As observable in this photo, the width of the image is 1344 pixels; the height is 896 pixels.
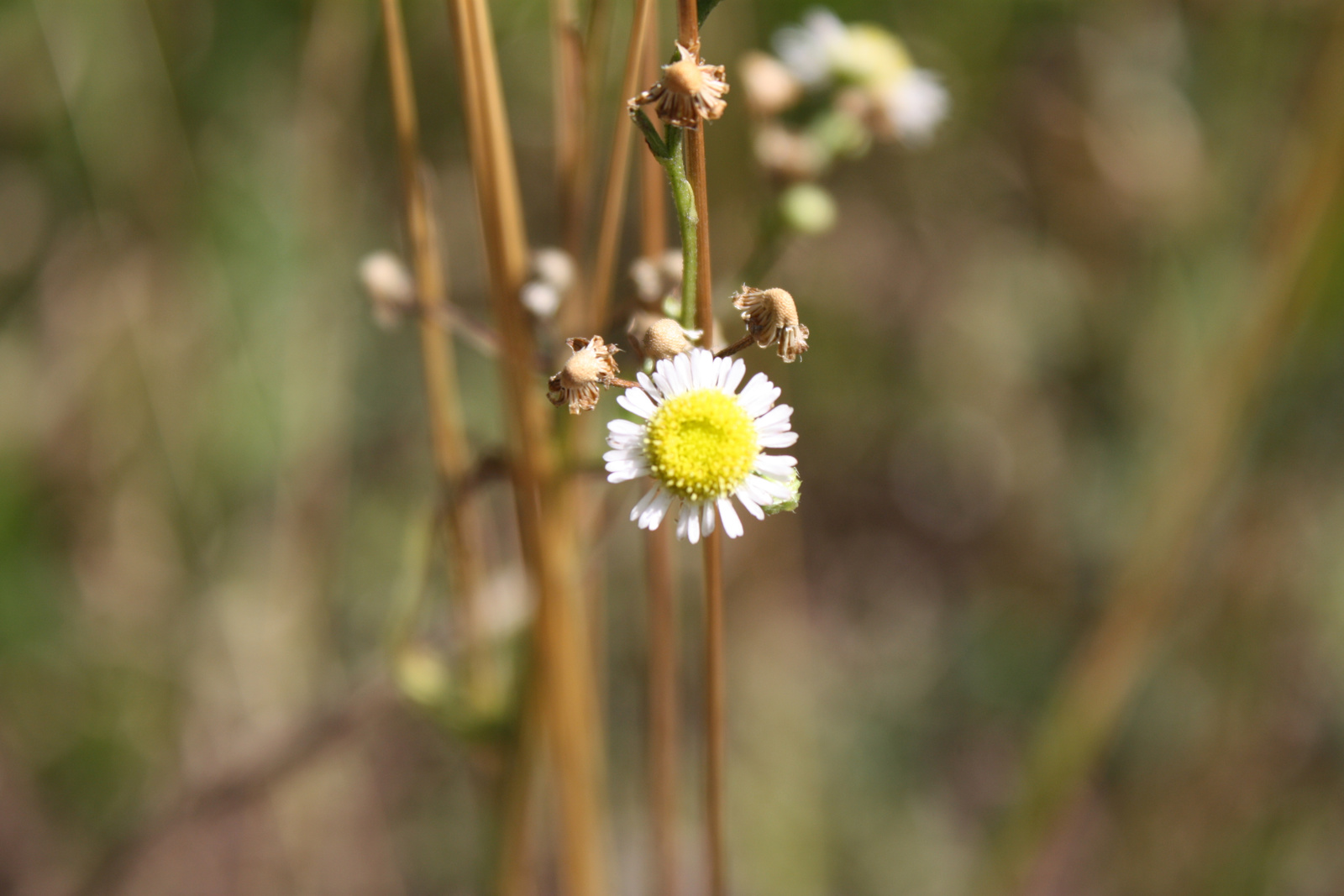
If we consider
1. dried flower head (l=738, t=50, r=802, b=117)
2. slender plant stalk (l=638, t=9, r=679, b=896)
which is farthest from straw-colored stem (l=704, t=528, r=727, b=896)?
dried flower head (l=738, t=50, r=802, b=117)

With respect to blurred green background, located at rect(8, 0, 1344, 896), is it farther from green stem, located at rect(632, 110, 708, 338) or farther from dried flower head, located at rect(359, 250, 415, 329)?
green stem, located at rect(632, 110, 708, 338)

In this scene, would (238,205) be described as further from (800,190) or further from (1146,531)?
(1146,531)

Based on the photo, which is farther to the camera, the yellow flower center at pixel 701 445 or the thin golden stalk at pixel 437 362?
the thin golden stalk at pixel 437 362

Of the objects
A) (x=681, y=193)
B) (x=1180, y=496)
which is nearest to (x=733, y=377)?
(x=681, y=193)

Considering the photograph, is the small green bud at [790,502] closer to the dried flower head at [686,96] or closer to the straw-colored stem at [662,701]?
the dried flower head at [686,96]

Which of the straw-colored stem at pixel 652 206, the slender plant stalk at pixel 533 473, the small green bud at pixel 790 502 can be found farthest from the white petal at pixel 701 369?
the straw-colored stem at pixel 652 206

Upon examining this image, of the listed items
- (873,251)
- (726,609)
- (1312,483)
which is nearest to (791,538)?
(726,609)
